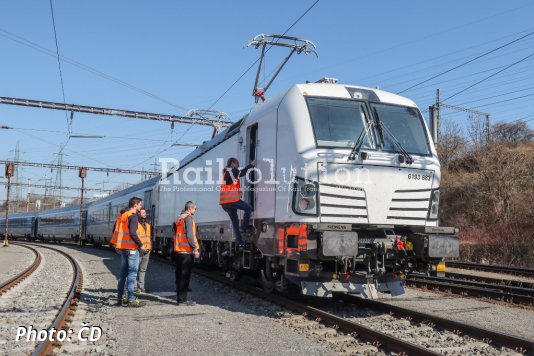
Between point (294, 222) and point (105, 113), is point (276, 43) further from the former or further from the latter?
point (105, 113)

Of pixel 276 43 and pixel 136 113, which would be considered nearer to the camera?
pixel 276 43

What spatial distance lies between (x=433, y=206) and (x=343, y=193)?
1604mm

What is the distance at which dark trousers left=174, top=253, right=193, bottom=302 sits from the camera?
8.76 m

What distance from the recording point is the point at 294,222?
7.25 metres

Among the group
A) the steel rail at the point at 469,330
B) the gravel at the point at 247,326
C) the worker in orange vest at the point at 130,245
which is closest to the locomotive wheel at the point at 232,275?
the gravel at the point at 247,326

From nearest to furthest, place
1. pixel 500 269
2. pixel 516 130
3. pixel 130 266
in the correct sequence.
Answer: pixel 130 266 → pixel 500 269 → pixel 516 130

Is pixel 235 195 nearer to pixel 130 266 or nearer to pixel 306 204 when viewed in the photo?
pixel 306 204

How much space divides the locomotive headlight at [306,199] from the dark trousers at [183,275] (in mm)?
2634

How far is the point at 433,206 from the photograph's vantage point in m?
7.95

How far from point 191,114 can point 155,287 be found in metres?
16.6

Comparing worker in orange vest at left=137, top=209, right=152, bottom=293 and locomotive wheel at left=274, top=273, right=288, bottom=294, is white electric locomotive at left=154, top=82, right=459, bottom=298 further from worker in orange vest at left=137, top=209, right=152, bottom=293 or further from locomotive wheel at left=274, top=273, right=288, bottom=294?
worker in orange vest at left=137, top=209, right=152, bottom=293

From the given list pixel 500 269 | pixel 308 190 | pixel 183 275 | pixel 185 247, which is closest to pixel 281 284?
pixel 183 275


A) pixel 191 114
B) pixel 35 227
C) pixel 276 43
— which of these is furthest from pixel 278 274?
pixel 35 227
